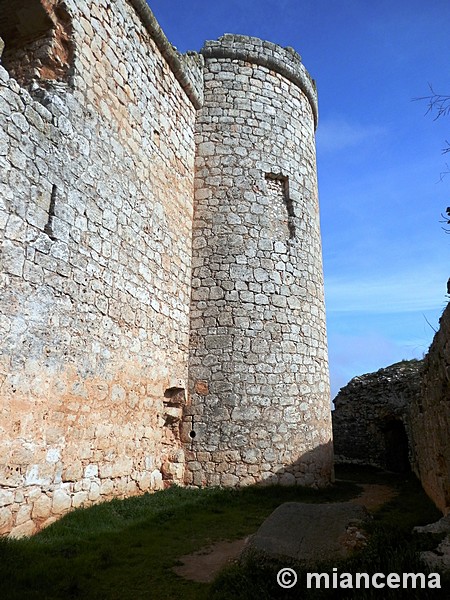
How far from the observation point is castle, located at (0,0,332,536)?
4727mm

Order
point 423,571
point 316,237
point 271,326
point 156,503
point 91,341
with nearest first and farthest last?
point 423,571 < point 91,341 < point 156,503 < point 271,326 < point 316,237

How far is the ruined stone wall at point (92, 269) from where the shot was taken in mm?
4539

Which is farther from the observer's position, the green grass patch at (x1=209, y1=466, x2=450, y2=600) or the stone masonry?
the stone masonry

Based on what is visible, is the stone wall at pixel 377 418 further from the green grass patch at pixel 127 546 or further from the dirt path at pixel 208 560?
the dirt path at pixel 208 560

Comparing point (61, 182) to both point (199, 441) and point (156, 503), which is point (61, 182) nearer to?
point (156, 503)

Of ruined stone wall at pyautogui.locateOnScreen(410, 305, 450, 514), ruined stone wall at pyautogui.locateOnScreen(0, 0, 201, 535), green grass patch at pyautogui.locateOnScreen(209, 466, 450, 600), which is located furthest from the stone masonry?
green grass patch at pyautogui.locateOnScreen(209, 466, 450, 600)

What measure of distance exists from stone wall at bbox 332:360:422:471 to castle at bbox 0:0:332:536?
4.98 metres

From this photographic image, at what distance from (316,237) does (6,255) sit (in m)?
7.01

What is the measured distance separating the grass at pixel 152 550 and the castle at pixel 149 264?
430mm

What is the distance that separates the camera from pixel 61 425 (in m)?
5.00

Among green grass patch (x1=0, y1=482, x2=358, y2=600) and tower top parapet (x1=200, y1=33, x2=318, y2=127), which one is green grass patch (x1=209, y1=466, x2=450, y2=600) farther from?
tower top parapet (x1=200, y1=33, x2=318, y2=127)

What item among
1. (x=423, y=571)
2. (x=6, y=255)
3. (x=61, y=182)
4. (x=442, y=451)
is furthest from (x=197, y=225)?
(x=423, y=571)

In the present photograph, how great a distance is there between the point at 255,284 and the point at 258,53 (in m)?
5.01

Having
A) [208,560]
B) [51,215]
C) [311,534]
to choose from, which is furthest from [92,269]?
[311,534]
